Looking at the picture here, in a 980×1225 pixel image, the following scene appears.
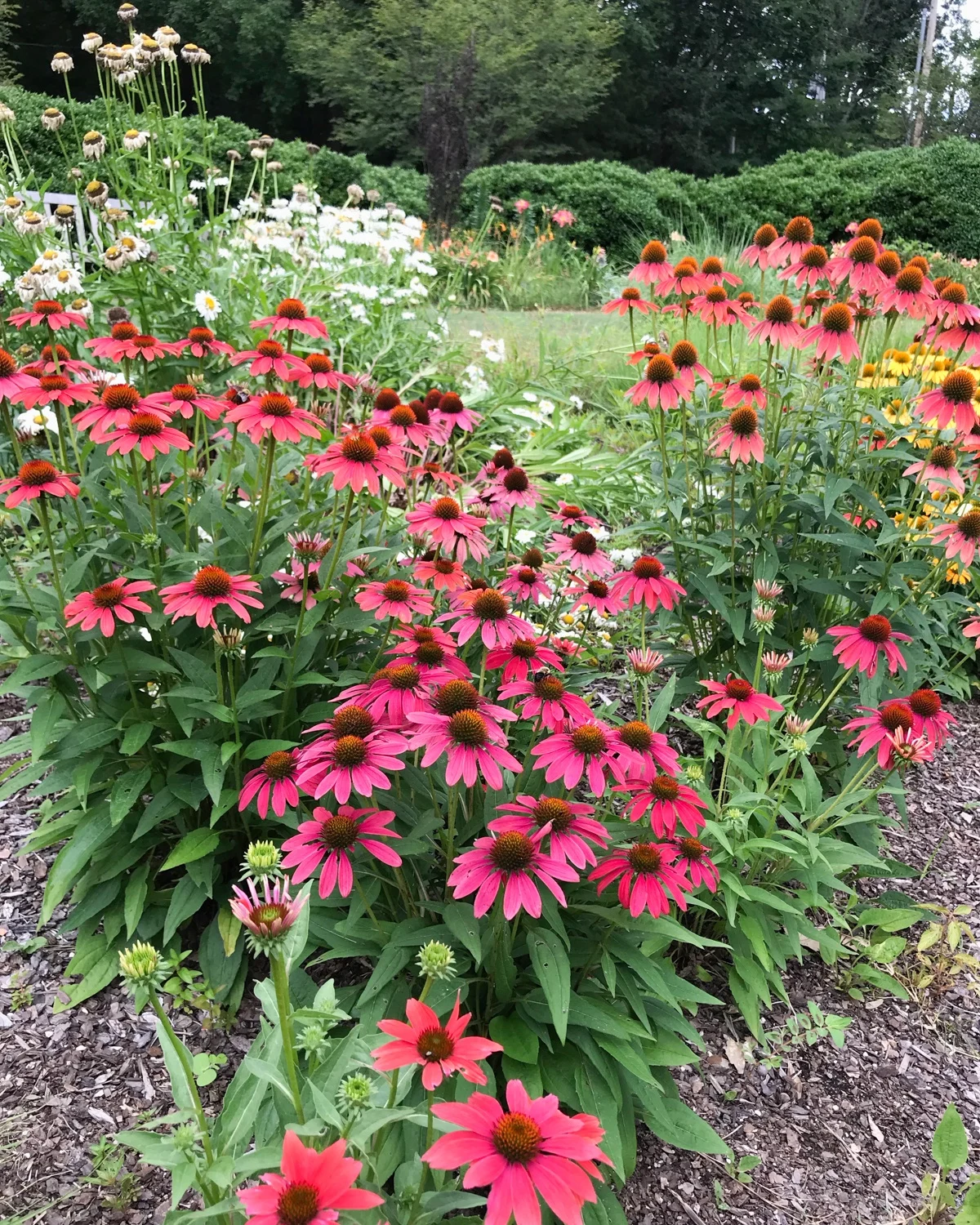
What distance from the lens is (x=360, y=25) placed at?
24.6 metres

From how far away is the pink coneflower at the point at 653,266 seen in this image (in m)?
2.63

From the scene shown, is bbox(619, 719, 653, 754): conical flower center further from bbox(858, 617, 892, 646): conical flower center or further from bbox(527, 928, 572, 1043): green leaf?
bbox(858, 617, 892, 646): conical flower center

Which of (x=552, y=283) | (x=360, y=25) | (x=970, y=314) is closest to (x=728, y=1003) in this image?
(x=970, y=314)

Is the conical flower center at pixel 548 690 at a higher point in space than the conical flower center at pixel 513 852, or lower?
higher

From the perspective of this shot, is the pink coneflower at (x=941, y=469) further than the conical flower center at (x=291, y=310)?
Yes

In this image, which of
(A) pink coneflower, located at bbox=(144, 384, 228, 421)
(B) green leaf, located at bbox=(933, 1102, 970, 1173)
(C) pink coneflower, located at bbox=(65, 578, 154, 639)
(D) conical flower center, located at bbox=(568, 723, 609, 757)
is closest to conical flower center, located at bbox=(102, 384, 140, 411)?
(A) pink coneflower, located at bbox=(144, 384, 228, 421)

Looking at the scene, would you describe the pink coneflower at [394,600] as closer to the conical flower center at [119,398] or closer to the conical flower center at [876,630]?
the conical flower center at [119,398]

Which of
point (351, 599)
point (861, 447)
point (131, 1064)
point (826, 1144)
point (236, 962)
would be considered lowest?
point (826, 1144)

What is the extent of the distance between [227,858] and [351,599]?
0.64 metres

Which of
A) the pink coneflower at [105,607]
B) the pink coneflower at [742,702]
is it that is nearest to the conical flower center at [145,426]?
the pink coneflower at [105,607]

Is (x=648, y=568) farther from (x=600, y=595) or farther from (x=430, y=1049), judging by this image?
(x=430, y=1049)

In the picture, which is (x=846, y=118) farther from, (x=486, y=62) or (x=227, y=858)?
(x=227, y=858)

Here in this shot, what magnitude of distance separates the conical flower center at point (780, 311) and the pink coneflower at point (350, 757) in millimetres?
1533

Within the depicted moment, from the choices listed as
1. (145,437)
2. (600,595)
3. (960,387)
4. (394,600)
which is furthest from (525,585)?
(960,387)
